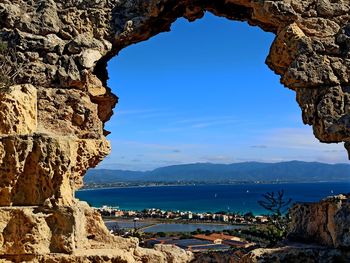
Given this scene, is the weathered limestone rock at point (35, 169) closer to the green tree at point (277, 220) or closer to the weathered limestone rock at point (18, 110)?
the weathered limestone rock at point (18, 110)

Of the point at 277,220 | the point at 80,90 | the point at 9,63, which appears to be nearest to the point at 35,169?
the point at 80,90

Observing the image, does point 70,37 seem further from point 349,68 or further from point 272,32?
point 349,68

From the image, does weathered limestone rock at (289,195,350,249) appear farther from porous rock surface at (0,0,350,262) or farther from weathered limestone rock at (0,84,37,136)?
weathered limestone rock at (0,84,37,136)

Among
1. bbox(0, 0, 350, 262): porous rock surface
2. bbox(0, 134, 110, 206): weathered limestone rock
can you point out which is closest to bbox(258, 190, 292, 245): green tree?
bbox(0, 0, 350, 262): porous rock surface

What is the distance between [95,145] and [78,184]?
738 mm

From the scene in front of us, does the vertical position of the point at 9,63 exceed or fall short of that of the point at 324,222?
it exceeds it

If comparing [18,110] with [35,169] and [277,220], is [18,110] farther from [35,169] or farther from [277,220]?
[277,220]

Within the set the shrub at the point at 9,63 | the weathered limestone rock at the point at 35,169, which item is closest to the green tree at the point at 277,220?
the weathered limestone rock at the point at 35,169

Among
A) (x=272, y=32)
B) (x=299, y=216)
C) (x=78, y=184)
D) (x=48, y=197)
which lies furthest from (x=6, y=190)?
(x=272, y=32)

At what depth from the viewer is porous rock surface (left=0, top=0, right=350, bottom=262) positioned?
25.1 ft

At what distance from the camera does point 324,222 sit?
8.12 meters

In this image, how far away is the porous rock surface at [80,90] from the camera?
7.64 meters

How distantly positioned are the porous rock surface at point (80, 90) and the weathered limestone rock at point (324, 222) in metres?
1.05

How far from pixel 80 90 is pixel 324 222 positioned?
188 inches
